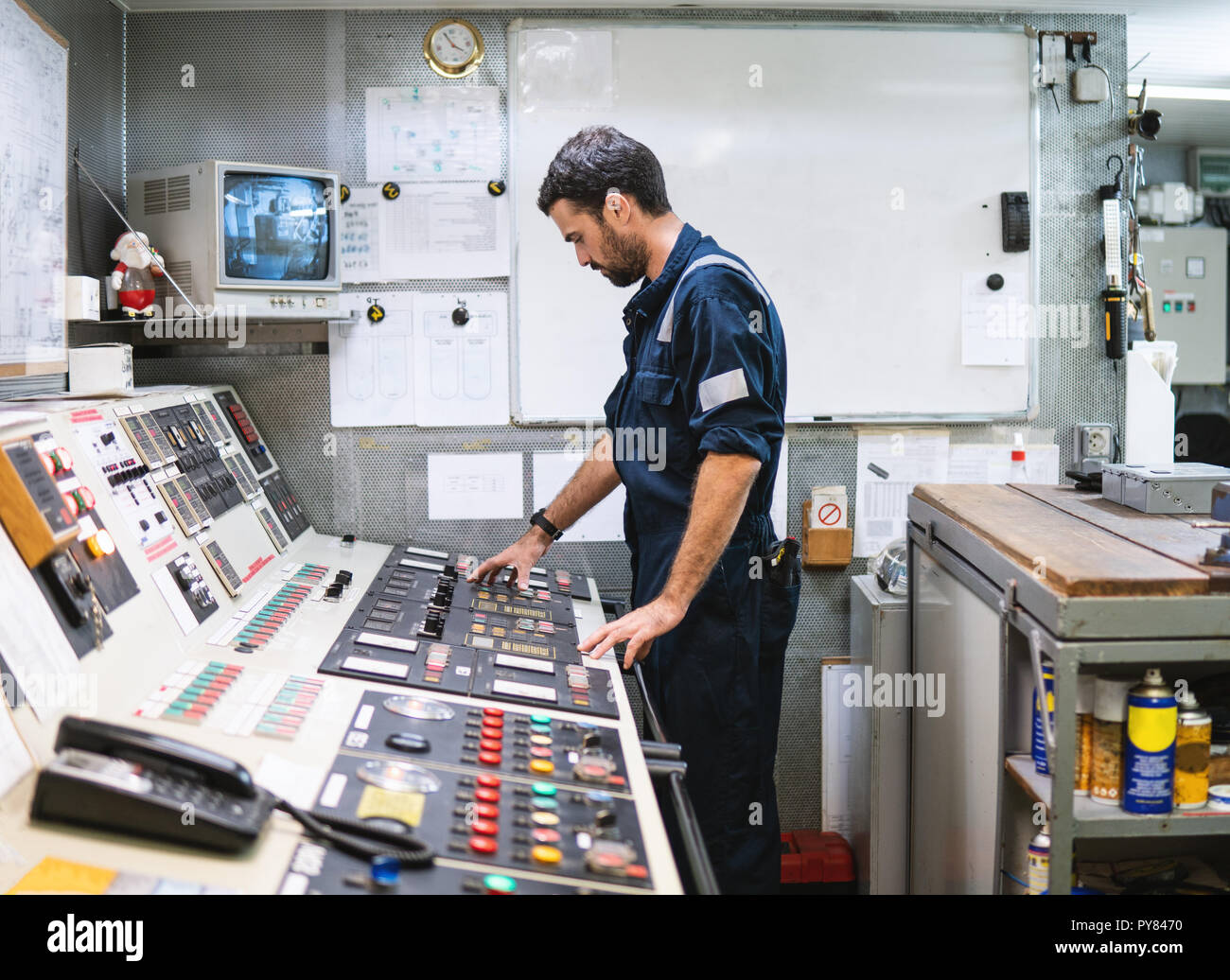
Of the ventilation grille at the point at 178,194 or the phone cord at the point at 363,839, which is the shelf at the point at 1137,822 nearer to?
the phone cord at the point at 363,839

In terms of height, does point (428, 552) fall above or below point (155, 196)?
below

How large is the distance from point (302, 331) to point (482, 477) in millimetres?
640

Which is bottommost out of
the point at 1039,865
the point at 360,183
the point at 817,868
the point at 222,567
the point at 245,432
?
the point at 817,868

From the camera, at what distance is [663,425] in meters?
1.98

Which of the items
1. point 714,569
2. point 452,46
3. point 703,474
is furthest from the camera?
point 452,46

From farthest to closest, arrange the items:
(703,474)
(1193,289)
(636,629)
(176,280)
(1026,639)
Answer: (1193,289), (176,280), (703,474), (636,629), (1026,639)

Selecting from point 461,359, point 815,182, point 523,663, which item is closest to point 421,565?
point 461,359

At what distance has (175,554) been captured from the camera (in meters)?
1.70

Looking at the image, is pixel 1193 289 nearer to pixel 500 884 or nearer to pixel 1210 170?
pixel 1210 170

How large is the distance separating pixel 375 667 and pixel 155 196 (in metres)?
1.53

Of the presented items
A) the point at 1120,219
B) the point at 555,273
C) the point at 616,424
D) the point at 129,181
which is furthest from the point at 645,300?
the point at 1120,219

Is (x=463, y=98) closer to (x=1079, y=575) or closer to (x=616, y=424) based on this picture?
(x=616, y=424)

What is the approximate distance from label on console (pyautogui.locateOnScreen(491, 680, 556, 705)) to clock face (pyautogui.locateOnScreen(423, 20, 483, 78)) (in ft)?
6.01

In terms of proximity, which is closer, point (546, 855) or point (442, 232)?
point (546, 855)
